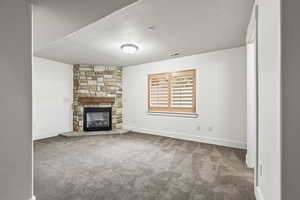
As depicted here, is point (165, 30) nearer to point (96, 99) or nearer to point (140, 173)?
point (140, 173)

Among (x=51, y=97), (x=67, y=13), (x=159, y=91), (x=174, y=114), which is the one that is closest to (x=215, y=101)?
(x=174, y=114)

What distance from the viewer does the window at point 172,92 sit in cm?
435

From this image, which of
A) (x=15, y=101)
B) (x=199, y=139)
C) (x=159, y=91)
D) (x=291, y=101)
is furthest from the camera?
(x=159, y=91)

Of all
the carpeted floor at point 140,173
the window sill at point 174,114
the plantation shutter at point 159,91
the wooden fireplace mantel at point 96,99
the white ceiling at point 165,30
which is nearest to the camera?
the carpeted floor at point 140,173

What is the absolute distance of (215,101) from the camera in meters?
3.95

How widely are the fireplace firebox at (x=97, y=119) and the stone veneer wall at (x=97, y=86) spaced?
140 millimetres

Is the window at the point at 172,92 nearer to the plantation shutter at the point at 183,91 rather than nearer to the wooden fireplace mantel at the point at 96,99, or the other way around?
the plantation shutter at the point at 183,91

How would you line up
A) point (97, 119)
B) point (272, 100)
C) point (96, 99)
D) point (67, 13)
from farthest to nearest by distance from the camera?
point (97, 119) < point (96, 99) < point (67, 13) < point (272, 100)

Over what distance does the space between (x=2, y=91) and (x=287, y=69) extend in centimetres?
209

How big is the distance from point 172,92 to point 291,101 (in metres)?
3.80

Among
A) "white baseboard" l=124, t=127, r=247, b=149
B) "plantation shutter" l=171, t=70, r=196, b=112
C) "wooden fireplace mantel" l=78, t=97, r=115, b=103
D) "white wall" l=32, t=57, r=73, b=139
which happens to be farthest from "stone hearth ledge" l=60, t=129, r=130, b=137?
"plantation shutter" l=171, t=70, r=196, b=112

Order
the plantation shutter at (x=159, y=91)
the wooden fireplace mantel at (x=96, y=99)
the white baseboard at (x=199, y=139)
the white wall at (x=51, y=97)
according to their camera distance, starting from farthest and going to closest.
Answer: the wooden fireplace mantel at (x=96, y=99) → the plantation shutter at (x=159, y=91) → the white wall at (x=51, y=97) → the white baseboard at (x=199, y=139)

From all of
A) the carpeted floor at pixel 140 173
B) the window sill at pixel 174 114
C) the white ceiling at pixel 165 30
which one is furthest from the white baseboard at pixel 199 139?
the white ceiling at pixel 165 30

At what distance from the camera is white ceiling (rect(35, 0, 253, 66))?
201 centimetres
